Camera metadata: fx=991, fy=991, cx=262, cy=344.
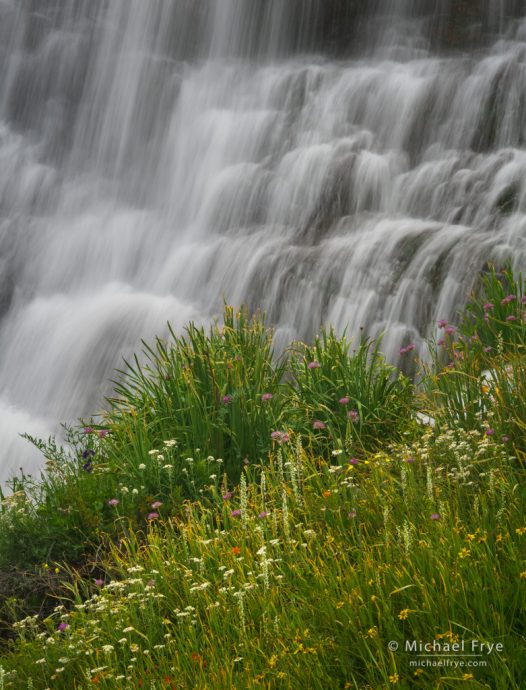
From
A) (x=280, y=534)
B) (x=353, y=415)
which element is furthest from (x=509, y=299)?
(x=280, y=534)

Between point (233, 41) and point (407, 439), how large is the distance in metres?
12.0

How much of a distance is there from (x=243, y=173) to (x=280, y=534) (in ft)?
29.9

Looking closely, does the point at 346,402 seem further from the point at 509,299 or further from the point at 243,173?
the point at 243,173

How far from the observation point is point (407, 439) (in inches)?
224

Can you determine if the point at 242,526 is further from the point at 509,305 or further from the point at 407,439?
the point at 509,305

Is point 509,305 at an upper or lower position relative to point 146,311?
lower

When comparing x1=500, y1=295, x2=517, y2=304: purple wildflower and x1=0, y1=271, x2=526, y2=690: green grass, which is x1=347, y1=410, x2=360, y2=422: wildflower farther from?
x1=500, y1=295, x2=517, y2=304: purple wildflower

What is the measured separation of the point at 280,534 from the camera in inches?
183

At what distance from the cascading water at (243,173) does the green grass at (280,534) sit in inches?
115

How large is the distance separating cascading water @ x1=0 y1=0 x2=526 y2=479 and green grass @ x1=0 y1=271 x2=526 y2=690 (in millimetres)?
2918

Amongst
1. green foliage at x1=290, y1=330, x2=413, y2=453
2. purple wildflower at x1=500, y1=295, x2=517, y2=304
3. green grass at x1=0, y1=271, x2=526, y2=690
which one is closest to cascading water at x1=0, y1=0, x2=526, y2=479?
purple wildflower at x1=500, y1=295, x2=517, y2=304

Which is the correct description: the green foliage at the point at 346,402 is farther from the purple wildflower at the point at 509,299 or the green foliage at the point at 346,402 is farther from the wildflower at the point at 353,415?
the purple wildflower at the point at 509,299

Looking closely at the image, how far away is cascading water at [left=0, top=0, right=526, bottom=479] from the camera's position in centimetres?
1016

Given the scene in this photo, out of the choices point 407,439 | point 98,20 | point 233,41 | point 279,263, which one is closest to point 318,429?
point 407,439
